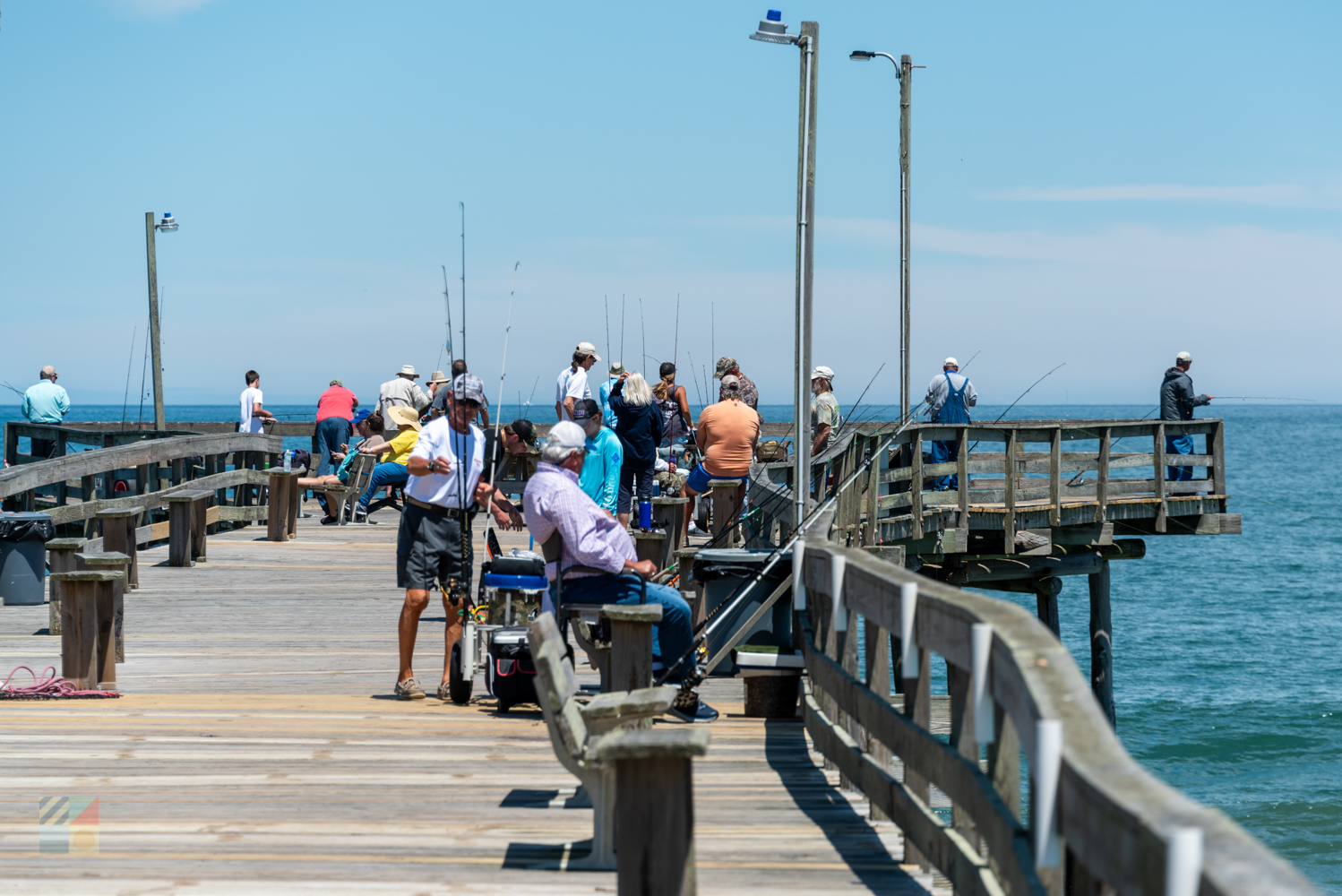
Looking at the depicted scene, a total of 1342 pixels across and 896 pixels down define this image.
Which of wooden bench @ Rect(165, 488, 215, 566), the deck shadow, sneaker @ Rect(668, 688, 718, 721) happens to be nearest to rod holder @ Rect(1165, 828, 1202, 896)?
the deck shadow

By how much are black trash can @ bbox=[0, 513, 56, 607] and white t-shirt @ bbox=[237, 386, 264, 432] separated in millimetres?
10071

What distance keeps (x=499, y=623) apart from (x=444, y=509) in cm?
105

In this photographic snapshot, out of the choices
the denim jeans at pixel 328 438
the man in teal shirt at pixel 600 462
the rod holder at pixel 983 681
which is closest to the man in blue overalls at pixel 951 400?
the man in teal shirt at pixel 600 462

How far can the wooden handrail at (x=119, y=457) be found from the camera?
1204cm

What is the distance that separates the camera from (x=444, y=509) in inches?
304

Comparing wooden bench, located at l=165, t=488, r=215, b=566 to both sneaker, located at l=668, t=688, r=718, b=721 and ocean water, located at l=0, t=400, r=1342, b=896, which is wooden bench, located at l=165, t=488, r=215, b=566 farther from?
sneaker, located at l=668, t=688, r=718, b=721

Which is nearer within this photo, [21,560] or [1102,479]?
[21,560]

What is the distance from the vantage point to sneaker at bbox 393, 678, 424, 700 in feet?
26.2

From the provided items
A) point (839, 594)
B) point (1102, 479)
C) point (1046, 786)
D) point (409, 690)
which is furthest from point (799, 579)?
point (1102, 479)

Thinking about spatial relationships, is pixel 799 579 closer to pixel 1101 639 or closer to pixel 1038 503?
pixel 1038 503

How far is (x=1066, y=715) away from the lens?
9.48 ft

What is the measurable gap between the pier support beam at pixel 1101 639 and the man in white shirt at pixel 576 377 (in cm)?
893

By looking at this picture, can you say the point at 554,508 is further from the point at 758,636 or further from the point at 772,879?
the point at 772,879

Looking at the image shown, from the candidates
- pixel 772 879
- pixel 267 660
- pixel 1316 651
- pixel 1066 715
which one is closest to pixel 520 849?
pixel 772 879
